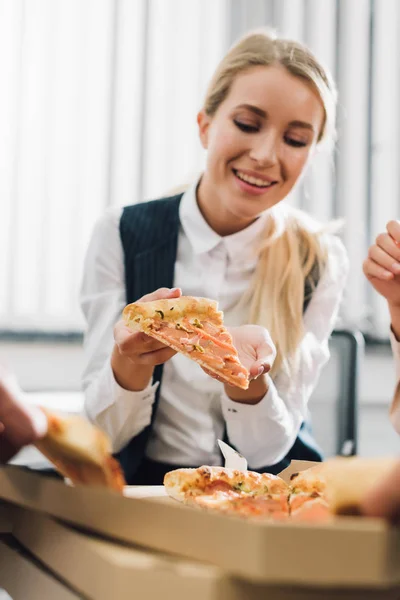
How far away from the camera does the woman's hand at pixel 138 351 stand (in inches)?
25.4

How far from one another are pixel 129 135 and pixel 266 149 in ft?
4.67

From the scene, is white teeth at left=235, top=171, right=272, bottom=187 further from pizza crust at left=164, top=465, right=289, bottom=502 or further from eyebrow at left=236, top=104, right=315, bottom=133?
pizza crust at left=164, top=465, right=289, bottom=502

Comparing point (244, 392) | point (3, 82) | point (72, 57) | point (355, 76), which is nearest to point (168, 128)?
point (72, 57)

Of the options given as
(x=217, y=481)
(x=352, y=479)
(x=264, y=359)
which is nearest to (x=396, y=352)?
(x=264, y=359)

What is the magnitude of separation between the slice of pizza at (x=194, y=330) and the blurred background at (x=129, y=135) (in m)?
1.31

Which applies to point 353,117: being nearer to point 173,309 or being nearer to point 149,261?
point 149,261

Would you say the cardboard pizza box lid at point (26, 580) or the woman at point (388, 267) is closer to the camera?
the cardboard pizza box lid at point (26, 580)

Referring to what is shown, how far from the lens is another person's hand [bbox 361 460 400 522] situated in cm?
27

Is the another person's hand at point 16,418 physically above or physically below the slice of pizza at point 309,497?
above

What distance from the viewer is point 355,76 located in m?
2.25

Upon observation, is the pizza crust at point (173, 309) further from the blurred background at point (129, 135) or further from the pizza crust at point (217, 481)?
the blurred background at point (129, 135)

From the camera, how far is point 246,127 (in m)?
0.79

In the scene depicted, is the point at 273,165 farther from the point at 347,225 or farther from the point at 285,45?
the point at 347,225

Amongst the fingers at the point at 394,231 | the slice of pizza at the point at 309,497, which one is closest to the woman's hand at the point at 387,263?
the fingers at the point at 394,231
